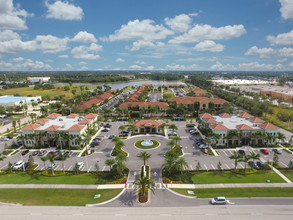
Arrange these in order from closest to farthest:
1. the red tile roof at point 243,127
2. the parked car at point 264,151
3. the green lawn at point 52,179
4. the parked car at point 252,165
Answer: the green lawn at point 52,179 → the parked car at point 252,165 → the parked car at point 264,151 → the red tile roof at point 243,127

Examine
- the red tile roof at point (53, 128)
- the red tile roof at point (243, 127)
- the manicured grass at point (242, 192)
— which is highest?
the red tile roof at point (53, 128)

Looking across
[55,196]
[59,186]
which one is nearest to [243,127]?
[59,186]

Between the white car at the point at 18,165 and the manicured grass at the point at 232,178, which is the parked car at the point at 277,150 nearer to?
the manicured grass at the point at 232,178

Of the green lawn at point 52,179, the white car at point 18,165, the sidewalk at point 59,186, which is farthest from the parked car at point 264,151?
the white car at point 18,165

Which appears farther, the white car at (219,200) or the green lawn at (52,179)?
the green lawn at (52,179)

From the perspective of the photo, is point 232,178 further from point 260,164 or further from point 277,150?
point 277,150

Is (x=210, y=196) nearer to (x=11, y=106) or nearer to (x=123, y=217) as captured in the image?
(x=123, y=217)

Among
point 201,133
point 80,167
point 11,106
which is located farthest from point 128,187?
point 11,106
